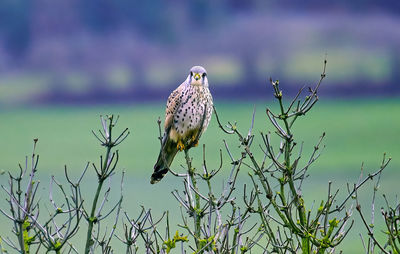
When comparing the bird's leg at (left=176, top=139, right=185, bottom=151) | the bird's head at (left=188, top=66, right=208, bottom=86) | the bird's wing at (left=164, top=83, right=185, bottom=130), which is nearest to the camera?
the bird's leg at (left=176, top=139, right=185, bottom=151)

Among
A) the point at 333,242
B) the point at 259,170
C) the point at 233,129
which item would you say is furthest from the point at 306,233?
the point at 233,129

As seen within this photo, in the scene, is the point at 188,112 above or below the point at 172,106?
below

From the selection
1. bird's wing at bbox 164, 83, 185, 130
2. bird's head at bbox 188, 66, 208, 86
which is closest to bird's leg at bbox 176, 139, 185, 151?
bird's wing at bbox 164, 83, 185, 130

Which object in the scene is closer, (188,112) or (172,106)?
(188,112)

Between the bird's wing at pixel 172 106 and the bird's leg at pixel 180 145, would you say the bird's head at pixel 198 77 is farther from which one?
the bird's leg at pixel 180 145

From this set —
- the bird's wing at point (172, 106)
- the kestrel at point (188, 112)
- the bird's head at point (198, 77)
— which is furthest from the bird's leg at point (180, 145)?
the bird's head at point (198, 77)

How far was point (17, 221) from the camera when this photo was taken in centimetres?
241

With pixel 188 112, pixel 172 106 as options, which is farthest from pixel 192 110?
pixel 172 106

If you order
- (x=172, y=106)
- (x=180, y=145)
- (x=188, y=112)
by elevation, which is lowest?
(x=180, y=145)

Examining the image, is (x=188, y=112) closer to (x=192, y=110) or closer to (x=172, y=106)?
(x=192, y=110)

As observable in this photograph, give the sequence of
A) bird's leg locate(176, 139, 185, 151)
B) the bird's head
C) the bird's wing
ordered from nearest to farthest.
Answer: bird's leg locate(176, 139, 185, 151) < the bird's head < the bird's wing

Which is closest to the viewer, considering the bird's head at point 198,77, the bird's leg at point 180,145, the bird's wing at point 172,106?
the bird's leg at point 180,145

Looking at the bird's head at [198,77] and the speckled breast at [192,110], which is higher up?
the bird's head at [198,77]

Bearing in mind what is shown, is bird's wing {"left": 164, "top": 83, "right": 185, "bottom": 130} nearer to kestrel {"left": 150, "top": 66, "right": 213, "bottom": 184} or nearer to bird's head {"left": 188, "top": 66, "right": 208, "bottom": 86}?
kestrel {"left": 150, "top": 66, "right": 213, "bottom": 184}
